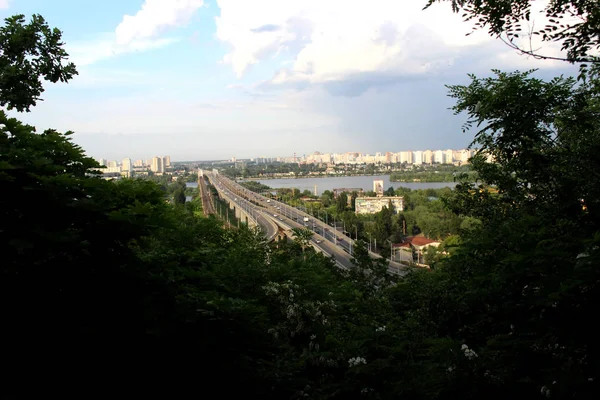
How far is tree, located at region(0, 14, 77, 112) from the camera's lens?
17.7ft

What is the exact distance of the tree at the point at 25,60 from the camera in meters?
5.40

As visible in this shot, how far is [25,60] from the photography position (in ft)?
18.4

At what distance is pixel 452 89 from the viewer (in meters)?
6.55

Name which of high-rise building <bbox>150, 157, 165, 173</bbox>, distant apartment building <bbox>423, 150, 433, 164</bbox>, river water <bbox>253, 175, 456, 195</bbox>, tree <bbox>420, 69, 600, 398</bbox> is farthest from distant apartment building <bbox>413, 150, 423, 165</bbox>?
tree <bbox>420, 69, 600, 398</bbox>

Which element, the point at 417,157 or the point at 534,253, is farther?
the point at 417,157

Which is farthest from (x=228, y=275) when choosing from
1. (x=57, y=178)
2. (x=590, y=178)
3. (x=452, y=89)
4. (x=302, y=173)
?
(x=302, y=173)

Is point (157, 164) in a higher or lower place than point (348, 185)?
higher

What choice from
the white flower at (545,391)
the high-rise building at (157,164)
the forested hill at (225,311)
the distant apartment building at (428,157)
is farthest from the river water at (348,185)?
the white flower at (545,391)

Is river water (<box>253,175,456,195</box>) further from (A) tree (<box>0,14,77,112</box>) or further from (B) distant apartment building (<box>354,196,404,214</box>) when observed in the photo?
(A) tree (<box>0,14,77,112</box>)

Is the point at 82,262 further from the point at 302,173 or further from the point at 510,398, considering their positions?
the point at 302,173

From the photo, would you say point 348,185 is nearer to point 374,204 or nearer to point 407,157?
point 374,204

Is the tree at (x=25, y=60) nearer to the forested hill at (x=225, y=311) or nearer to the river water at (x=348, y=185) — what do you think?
the forested hill at (x=225, y=311)

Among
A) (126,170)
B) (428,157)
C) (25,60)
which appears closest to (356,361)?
(25,60)

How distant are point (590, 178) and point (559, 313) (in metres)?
1.52
